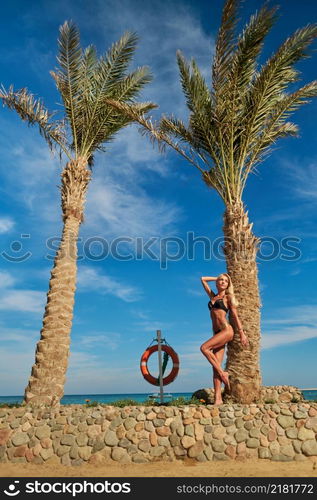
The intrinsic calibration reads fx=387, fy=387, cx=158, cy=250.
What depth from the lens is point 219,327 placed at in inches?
351

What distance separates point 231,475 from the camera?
6.57m

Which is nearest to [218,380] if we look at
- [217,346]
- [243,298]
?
[217,346]

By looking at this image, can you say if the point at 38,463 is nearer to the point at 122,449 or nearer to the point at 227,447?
the point at 122,449

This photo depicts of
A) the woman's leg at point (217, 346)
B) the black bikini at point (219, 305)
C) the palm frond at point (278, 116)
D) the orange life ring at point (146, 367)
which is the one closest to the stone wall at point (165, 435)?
the woman's leg at point (217, 346)

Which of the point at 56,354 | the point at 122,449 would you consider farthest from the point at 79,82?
the point at 122,449

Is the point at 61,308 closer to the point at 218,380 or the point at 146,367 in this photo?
the point at 146,367

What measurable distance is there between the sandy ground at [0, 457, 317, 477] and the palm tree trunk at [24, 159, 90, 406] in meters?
2.03

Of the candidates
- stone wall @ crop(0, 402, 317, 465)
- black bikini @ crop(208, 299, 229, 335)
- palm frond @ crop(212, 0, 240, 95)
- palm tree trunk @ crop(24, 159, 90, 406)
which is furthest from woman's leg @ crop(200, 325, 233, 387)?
palm frond @ crop(212, 0, 240, 95)

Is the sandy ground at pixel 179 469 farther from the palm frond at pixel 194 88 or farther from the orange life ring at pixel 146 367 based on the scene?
the palm frond at pixel 194 88

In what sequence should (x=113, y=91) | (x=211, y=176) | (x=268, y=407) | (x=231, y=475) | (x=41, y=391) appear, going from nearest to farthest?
(x=231, y=475) < (x=268, y=407) < (x=41, y=391) < (x=211, y=176) < (x=113, y=91)

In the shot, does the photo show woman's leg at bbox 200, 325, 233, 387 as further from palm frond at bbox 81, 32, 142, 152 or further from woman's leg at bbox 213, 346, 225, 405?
palm frond at bbox 81, 32, 142, 152

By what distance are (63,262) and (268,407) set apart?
6334mm

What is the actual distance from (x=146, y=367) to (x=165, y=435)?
127 inches

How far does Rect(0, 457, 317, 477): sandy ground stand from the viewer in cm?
667
